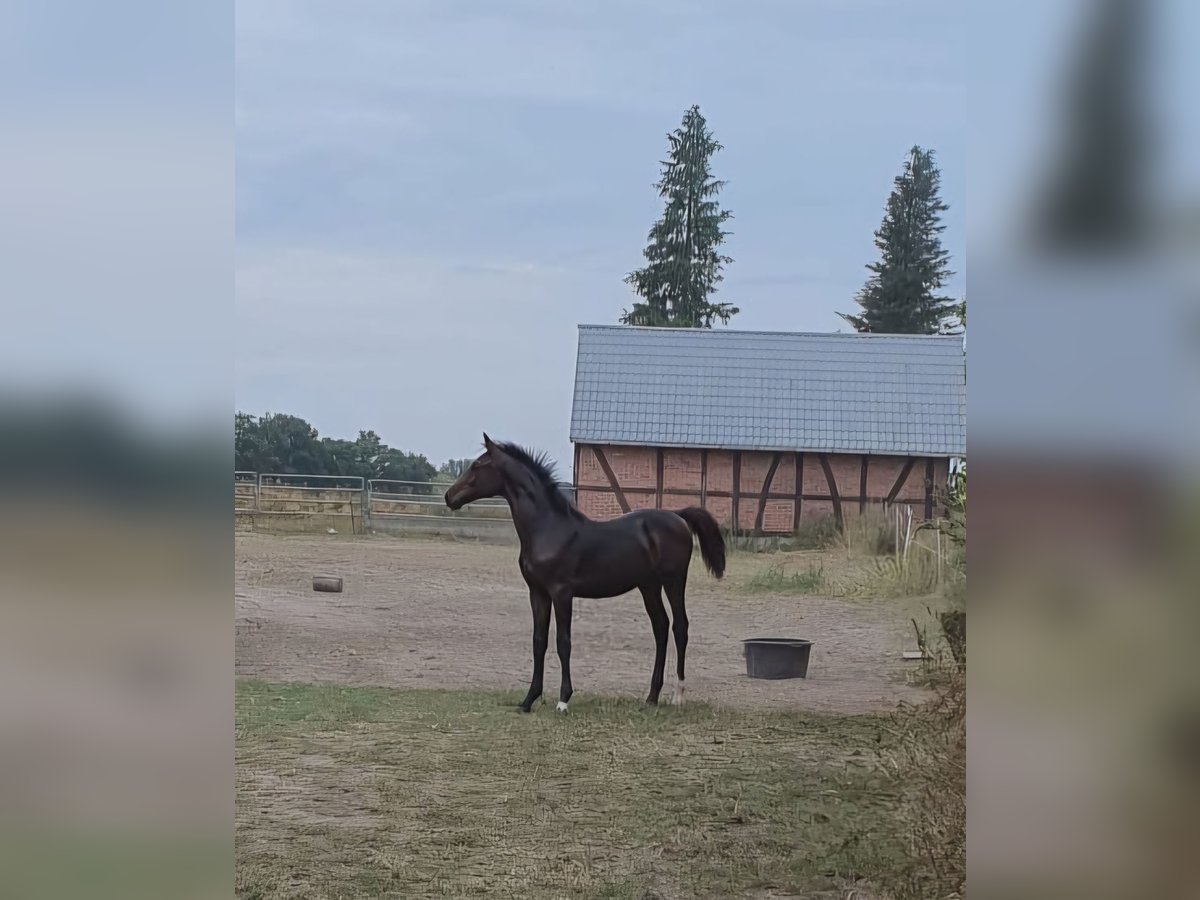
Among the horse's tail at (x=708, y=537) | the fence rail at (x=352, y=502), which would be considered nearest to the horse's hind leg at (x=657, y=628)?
the horse's tail at (x=708, y=537)

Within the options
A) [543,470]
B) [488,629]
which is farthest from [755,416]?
[488,629]

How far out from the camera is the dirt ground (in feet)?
19.3

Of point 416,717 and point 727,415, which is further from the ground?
point 727,415

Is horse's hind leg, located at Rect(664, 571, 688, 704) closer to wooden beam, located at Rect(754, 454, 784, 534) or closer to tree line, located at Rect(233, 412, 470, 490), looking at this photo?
wooden beam, located at Rect(754, 454, 784, 534)

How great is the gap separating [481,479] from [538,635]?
745 millimetres

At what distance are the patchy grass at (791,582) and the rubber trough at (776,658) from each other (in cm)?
69

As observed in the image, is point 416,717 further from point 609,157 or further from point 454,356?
point 609,157

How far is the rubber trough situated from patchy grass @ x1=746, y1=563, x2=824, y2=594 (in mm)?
691

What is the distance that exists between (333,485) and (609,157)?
2625 mm

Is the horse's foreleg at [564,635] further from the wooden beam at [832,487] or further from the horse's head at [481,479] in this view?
the wooden beam at [832,487]

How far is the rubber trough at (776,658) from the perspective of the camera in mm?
5852
